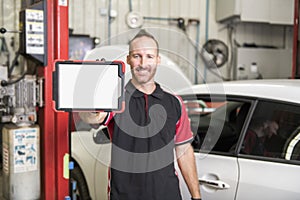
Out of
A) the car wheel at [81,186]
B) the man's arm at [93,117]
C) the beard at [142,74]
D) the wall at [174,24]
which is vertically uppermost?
the wall at [174,24]

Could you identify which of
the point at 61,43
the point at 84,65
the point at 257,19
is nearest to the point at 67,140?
the point at 61,43

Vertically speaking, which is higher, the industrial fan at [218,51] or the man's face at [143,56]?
the industrial fan at [218,51]

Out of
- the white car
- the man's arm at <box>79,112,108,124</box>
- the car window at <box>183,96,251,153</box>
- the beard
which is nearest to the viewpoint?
the man's arm at <box>79,112,108,124</box>

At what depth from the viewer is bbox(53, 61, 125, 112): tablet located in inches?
46.3

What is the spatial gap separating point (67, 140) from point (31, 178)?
0.28m

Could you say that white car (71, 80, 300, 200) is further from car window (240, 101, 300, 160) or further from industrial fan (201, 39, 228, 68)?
industrial fan (201, 39, 228, 68)

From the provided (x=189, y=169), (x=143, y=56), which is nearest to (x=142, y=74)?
(x=143, y=56)

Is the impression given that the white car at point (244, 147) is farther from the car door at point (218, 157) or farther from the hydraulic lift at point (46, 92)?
the hydraulic lift at point (46, 92)

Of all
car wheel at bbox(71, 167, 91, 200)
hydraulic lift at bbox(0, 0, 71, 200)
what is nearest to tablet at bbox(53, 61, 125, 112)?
hydraulic lift at bbox(0, 0, 71, 200)

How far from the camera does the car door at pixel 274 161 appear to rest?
5.47 ft

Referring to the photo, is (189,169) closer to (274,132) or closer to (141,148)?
(141,148)

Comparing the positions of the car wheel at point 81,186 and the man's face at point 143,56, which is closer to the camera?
the man's face at point 143,56

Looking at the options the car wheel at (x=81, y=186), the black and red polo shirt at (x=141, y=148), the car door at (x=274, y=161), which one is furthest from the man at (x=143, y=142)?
the car wheel at (x=81, y=186)

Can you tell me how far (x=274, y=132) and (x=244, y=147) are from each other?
0.19 metres
